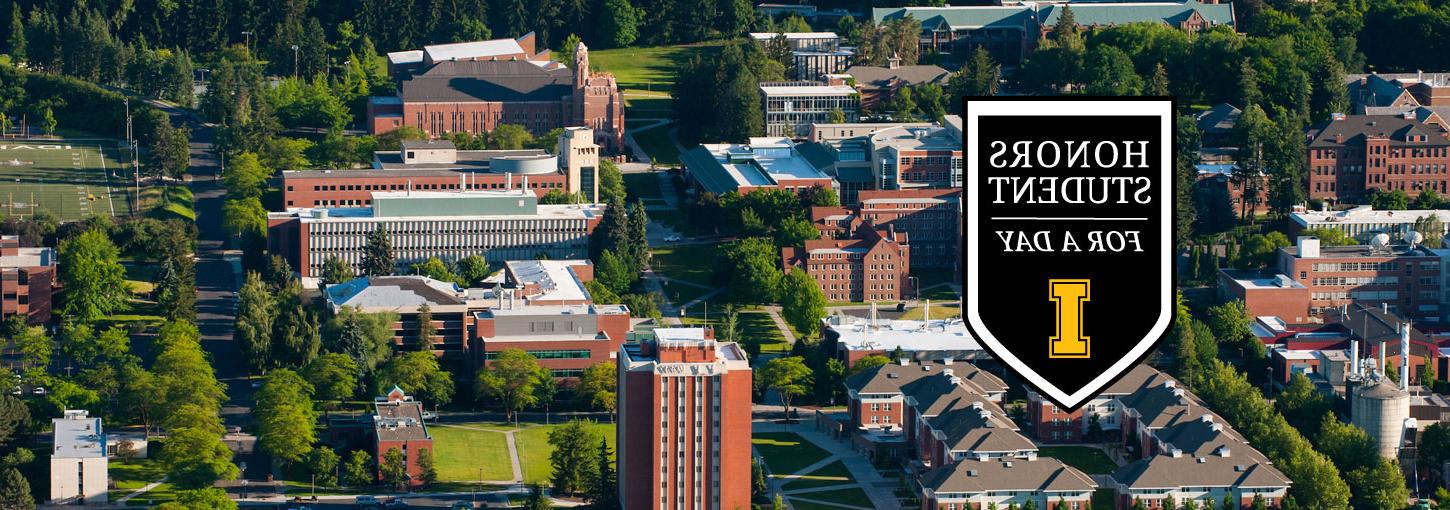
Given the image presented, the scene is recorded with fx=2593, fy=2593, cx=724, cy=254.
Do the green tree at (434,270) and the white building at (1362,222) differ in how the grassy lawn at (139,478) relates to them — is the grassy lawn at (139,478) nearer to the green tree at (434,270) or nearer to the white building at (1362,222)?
the green tree at (434,270)

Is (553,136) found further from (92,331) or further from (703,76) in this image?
(92,331)

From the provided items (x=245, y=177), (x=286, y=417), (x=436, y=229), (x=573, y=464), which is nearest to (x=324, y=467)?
(x=286, y=417)

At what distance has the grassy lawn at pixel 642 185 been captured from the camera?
121 m

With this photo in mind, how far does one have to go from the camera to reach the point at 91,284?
3925 inches

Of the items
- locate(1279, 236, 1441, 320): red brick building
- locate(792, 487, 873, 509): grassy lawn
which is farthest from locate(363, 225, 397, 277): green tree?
locate(1279, 236, 1441, 320): red brick building

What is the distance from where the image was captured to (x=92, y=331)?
9531 cm

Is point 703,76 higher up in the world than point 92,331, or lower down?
higher up

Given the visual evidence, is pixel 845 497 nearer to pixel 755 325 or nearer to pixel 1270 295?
pixel 755 325

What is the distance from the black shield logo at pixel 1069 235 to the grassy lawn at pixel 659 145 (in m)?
116

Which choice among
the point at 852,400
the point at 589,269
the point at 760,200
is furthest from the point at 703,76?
the point at 852,400

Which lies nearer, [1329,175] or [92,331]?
[92,331]

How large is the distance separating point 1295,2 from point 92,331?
73871 millimetres

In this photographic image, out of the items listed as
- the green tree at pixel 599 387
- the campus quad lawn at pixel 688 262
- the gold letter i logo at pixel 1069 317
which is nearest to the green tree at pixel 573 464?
the green tree at pixel 599 387

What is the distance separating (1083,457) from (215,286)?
40.5 m
